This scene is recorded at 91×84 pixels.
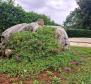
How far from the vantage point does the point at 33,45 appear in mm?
8375

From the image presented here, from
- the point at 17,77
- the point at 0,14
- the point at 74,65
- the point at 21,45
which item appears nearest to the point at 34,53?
the point at 21,45

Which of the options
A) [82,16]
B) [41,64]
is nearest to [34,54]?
[41,64]

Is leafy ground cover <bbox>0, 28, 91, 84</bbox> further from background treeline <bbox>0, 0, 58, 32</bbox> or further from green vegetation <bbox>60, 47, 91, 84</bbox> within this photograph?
background treeline <bbox>0, 0, 58, 32</bbox>

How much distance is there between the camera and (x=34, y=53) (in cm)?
822

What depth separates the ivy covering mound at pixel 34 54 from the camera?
285 inches

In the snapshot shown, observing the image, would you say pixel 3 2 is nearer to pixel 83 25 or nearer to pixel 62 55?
pixel 62 55

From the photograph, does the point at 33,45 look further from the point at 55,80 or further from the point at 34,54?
the point at 55,80

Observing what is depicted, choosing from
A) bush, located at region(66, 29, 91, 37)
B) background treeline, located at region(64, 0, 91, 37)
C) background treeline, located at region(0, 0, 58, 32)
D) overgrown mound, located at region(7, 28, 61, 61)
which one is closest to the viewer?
overgrown mound, located at region(7, 28, 61, 61)

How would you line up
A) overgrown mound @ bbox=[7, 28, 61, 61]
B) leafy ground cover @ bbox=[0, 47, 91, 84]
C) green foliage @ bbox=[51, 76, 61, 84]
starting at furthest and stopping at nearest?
overgrown mound @ bbox=[7, 28, 61, 61]
leafy ground cover @ bbox=[0, 47, 91, 84]
green foliage @ bbox=[51, 76, 61, 84]

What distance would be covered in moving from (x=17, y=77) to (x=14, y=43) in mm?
2296

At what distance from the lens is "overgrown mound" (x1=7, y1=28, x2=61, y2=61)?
8181mm

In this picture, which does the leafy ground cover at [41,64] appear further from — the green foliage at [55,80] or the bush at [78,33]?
the bush at [78,33]

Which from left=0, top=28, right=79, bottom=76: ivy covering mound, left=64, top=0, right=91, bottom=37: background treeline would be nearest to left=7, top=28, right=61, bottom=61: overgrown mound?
left=0, top=28, right=79, bottom=76: ivy covering mound

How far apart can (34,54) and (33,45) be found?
32 centimetres
